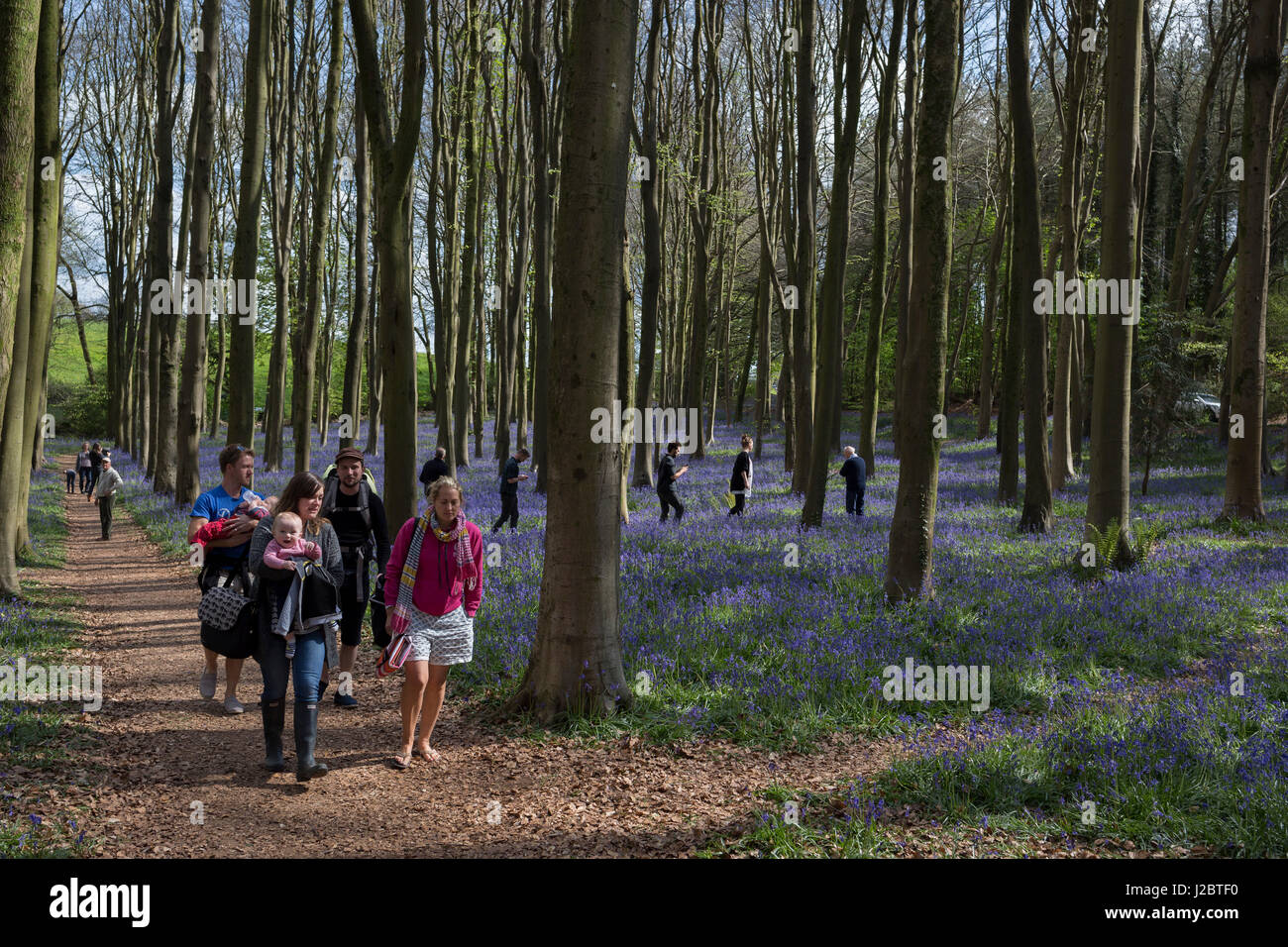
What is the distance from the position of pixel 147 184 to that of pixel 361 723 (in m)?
30.2

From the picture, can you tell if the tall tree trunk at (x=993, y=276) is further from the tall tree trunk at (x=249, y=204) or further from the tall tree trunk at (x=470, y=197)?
the tall tree trunk at (x=249, y=204)

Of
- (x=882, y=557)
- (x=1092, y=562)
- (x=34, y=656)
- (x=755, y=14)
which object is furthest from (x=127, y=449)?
(x=1092, y=562)

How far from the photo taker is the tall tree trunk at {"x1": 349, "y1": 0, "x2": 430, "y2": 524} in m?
9.89

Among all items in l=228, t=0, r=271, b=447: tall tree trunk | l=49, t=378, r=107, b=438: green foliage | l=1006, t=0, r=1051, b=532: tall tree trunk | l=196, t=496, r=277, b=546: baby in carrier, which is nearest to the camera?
l=196, t=496, r=277, b=546: baby in carrier

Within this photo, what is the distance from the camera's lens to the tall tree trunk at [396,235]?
389 inches

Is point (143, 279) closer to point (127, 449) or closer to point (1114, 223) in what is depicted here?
point (127, 449)

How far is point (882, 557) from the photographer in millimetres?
11539

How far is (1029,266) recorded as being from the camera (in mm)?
14195

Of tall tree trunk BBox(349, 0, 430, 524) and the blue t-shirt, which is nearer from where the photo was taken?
the blue t-shirt

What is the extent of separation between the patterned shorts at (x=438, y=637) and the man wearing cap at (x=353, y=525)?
5.24 ft

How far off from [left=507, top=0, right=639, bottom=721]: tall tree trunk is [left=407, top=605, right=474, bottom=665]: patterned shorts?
796 mm

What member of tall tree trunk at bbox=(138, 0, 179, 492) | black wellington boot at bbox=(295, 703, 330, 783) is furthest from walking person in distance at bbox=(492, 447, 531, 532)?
tall tree trunk at bbox=(138, 0, 179, 492)

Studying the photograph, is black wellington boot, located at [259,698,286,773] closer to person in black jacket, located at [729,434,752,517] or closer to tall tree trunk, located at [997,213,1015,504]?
person in black jacket, located at [729,434,752,517]
